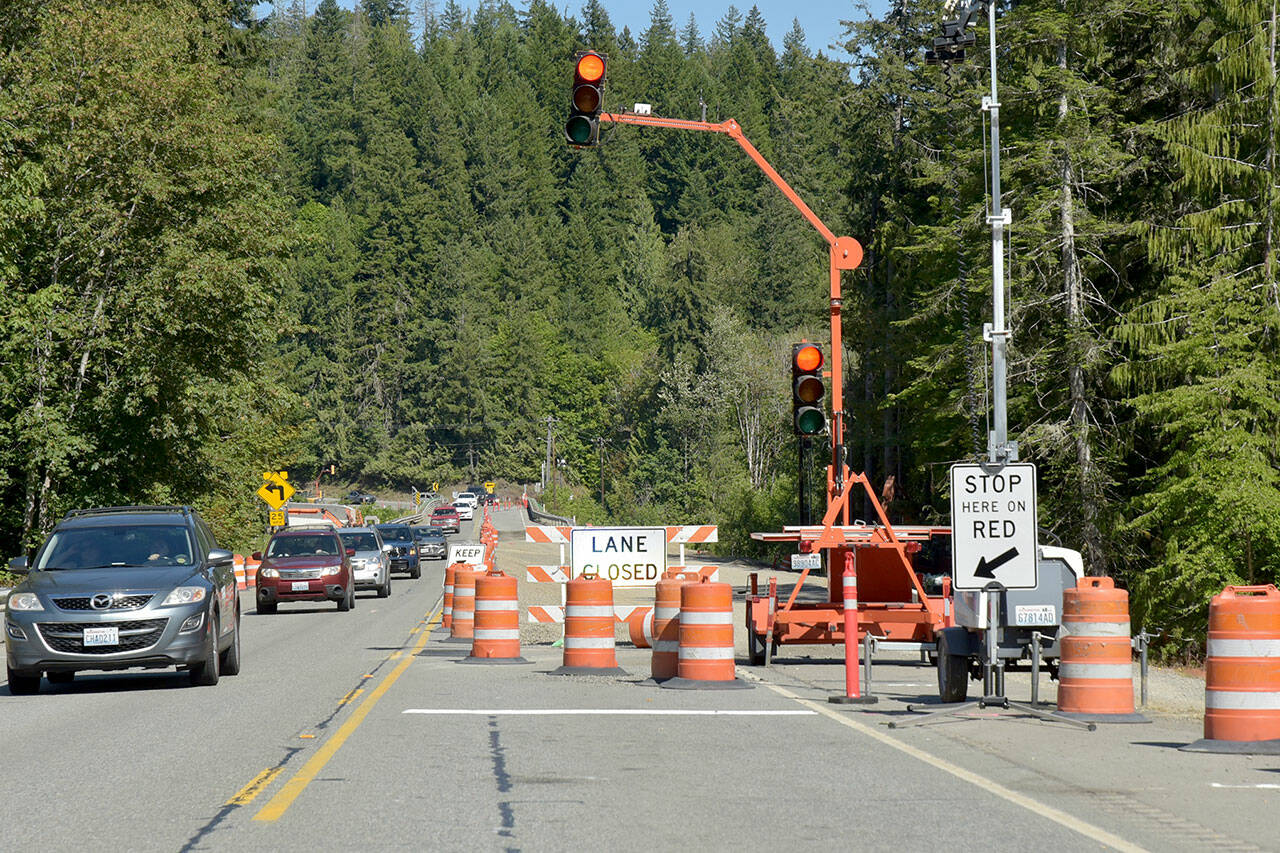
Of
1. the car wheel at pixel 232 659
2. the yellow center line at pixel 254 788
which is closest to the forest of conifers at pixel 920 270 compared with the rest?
the car wheel at pixel 232 659

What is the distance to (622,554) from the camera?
813 inches

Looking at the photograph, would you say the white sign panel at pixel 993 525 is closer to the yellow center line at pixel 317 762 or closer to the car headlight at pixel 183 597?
the yellow center line at pixel 317 762

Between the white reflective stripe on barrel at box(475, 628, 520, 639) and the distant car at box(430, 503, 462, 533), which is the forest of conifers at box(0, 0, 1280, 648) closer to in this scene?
the white reflective stripe on barrel at box(475, 628, 520, 639)

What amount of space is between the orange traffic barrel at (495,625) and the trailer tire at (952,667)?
19.4ft

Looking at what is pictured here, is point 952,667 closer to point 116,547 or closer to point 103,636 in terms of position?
point 103,636

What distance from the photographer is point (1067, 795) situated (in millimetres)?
9492

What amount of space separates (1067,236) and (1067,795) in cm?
2813

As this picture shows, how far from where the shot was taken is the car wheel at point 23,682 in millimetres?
15883

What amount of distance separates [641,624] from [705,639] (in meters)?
5.87

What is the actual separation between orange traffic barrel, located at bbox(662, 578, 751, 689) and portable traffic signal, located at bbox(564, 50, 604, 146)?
5.05 m

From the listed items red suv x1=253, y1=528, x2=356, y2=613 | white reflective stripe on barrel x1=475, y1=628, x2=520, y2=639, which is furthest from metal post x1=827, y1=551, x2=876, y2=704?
red suv x1=253, y1=528, x2=356, y2=613

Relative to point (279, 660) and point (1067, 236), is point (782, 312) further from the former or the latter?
point (279, 660)

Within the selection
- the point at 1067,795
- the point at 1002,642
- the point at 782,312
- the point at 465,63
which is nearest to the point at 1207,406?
the point at 1002,642

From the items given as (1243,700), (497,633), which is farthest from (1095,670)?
(497,633)
